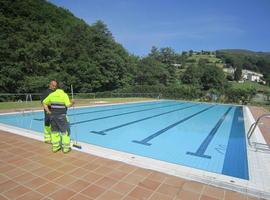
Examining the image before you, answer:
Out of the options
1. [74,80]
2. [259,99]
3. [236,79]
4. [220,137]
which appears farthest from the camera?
[236,79]

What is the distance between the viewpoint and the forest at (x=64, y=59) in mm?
18031

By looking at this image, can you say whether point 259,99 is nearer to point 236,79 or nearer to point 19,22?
point 19,22

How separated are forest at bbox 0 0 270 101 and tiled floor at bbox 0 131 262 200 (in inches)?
497

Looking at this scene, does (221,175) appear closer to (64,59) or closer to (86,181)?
(86,181)

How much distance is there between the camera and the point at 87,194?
8.38ft

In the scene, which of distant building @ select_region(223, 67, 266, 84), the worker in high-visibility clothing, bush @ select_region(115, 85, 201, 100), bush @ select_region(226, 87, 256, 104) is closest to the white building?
distant building @ select_region(223, 67, 266, 84)

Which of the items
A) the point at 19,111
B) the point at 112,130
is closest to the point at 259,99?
the point at 112,130

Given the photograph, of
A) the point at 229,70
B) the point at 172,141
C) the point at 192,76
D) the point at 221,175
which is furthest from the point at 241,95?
the point at 229,70

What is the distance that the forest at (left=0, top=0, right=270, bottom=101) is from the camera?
18.0 m

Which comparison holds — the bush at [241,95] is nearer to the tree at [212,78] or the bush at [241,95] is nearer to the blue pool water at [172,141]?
the blue pool water at [172,141]

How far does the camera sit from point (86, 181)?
9.43 feet

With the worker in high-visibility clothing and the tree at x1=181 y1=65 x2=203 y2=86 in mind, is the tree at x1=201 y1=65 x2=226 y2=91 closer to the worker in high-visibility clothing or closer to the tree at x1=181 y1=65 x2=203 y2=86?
the tree at x1=181 y1=65 x2=203 y2=86

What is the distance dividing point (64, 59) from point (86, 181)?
23.0 m

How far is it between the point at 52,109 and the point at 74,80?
19340 millimetres
